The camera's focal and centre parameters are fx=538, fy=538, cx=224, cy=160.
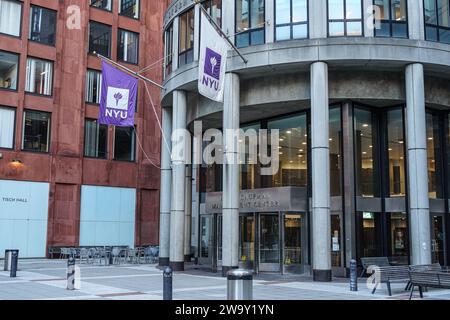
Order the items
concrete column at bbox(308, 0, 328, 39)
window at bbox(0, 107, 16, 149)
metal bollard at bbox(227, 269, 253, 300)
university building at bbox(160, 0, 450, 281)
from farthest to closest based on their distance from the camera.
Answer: window at bbox(0, 107, 16, 149) → concrete column at bbox(308, 0, 328, 39) → university building at bbox(160, 0, 450, 281) → metal bollard at bbox(227, 269, 253, 300)

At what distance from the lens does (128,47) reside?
4194 cm

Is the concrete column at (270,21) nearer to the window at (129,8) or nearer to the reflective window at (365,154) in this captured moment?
the reflective window at (365,154)

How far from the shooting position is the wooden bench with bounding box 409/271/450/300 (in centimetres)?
1467

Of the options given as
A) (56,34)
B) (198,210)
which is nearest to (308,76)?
(198,210)

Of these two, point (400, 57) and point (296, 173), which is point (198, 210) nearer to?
point (296, 173)

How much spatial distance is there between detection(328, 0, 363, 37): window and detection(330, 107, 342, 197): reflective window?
3509mm

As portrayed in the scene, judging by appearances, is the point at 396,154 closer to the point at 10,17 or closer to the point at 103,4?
the point at 103,4

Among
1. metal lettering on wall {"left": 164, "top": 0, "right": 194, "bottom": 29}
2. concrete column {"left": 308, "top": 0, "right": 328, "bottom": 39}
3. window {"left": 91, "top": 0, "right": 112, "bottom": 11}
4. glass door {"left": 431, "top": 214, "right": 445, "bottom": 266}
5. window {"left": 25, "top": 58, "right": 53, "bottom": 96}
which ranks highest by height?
window {"left": 91, "top": 0, "right": 112, "bottom": 11}

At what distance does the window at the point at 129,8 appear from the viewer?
41.9 metres

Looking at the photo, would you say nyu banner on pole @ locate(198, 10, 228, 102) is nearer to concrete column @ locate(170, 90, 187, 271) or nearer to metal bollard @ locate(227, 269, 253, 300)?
concrete column @ locate(170, 90, 187, 271)

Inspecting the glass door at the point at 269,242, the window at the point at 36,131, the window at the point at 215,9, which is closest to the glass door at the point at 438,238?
the glass door at the point at 269,242

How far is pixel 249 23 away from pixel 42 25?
63.0ft

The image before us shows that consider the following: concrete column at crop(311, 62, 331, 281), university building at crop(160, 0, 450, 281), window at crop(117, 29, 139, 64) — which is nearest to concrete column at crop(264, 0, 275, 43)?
university building at crop(160, 0, 450, 281)

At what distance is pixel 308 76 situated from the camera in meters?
23.8
